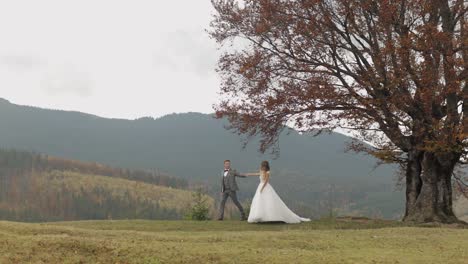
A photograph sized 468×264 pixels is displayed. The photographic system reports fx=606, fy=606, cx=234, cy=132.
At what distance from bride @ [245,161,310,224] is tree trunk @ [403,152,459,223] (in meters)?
6.18

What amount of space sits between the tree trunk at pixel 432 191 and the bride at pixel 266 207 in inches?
243

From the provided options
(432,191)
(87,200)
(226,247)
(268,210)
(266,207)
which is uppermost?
(87,200)

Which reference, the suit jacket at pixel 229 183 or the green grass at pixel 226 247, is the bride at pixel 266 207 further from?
the green grass at pixel 226 247

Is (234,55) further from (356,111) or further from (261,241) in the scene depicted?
(261,241)

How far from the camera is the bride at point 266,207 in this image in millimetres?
28469

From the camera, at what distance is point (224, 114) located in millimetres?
30938

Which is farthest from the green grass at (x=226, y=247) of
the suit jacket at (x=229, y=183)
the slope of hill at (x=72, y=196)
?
the slope of hill at (x=72, y=196)

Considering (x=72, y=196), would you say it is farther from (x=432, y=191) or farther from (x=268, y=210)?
(x=432, y=191)

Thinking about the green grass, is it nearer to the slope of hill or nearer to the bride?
the bride

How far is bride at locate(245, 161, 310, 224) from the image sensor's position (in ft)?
93.4

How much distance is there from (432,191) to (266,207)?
8160mm

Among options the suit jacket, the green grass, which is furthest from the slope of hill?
the green grass

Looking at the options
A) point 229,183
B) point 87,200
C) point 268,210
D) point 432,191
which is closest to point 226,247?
point 268,210

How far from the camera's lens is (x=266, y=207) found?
93.8ft
